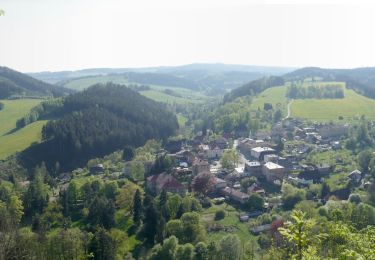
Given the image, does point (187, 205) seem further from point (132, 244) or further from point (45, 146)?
point (45, 146)

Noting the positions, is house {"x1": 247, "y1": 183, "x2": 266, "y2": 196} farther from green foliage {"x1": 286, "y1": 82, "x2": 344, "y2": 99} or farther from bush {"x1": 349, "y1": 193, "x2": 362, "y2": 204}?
green foliage {"x1": 286, "y1": 82, "x2": 344, "y2": 99}

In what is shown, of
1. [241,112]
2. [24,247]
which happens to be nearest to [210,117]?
[241,112]

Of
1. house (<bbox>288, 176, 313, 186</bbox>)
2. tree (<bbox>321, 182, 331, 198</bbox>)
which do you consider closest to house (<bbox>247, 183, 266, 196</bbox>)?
house (<bbox>288, 176, 313, 186</bbox>)

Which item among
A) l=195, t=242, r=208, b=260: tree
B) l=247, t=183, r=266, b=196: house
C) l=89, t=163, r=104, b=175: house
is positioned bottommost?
l=89, t=163, r=104, b=175: house

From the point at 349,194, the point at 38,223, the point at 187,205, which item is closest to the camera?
the point at 38,223

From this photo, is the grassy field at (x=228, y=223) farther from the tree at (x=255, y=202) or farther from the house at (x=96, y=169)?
the house at (x=96, y=169)

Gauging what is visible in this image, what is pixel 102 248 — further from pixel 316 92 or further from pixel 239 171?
pixel 316 92

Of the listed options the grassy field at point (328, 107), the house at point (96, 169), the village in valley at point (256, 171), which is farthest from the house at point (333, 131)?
the house at point (96, 169)
